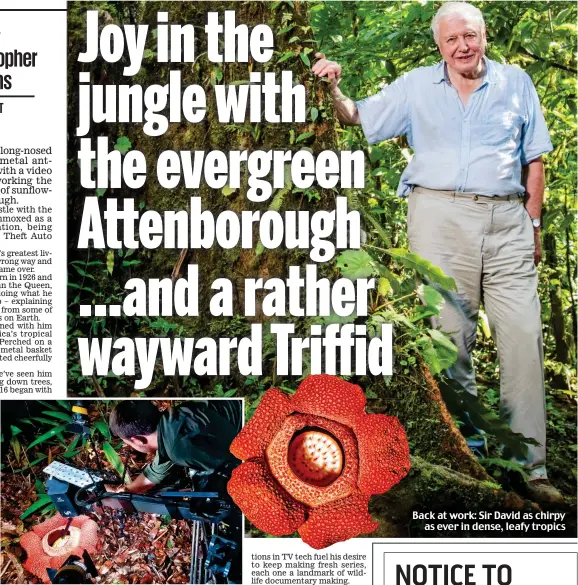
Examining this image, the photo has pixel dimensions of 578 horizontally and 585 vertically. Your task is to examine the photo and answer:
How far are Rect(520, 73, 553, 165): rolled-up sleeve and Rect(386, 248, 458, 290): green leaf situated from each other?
0.72 metres

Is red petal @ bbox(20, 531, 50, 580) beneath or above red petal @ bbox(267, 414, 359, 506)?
beneath

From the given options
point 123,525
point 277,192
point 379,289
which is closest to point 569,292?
point 379,289

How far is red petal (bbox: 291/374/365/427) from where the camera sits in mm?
3514

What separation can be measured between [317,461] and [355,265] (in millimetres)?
991

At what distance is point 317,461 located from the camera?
3.46 metres

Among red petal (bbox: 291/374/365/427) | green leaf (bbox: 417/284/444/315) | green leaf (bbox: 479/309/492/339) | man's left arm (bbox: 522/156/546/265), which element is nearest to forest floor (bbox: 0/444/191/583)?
red petal (bbox: 291/374/365/427)

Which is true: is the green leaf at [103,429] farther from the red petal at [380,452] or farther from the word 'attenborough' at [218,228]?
the red petal at [380,452]

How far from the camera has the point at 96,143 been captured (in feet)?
12.0

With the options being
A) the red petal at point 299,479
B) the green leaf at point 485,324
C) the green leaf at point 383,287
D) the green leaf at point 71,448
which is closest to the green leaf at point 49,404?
the green leaf at point 71,448

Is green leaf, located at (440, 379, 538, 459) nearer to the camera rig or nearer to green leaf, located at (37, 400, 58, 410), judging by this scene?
the camera rig

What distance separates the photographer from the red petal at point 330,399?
3.51m

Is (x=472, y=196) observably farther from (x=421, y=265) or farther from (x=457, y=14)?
(x=457, y=14)

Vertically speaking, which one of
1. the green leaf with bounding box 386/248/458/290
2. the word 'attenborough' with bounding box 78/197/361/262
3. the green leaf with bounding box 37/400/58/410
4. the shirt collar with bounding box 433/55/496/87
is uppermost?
the shirt collar with bounding box 433/55/496/87

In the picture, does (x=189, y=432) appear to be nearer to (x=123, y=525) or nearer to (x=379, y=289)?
(x=123, y=525)
